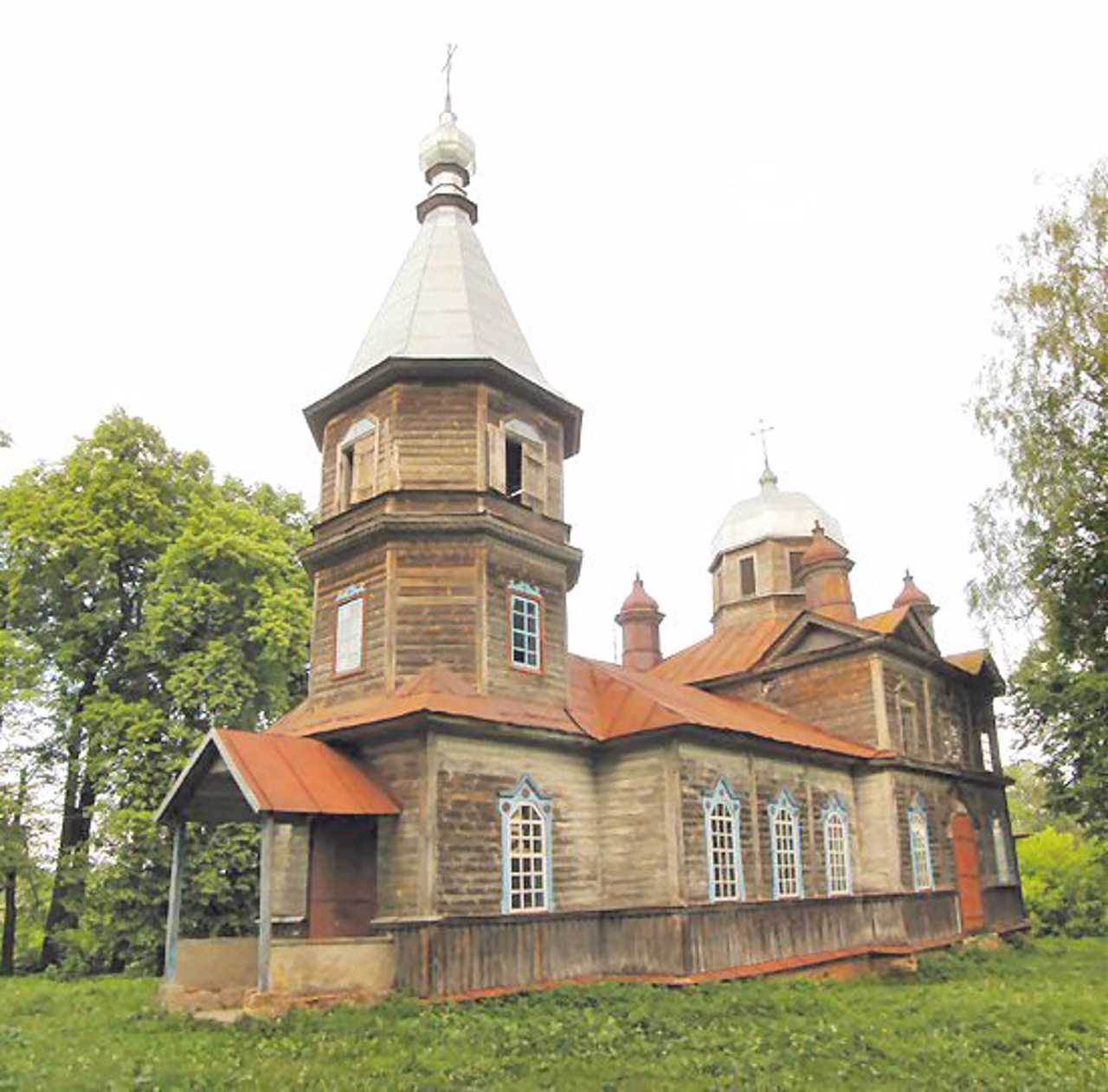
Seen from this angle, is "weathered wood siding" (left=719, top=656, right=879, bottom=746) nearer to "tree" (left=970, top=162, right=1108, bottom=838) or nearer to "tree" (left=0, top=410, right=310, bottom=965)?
"tree" (left=970, top=162, right=1108, bottom=838)

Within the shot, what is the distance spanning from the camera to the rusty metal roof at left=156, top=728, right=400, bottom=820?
44.0 ft

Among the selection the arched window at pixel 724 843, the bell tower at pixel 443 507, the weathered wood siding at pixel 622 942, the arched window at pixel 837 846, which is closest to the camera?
the weathered wood siding at pixel 622 942

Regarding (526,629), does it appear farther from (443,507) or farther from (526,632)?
(443,507)

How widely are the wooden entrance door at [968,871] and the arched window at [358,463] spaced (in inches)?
624

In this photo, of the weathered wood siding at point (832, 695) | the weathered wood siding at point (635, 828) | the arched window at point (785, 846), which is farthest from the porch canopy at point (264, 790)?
the weathered wood siding at point (832, 695)

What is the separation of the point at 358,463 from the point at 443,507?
2.24 meters

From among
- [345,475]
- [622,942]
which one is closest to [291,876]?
[622,942]

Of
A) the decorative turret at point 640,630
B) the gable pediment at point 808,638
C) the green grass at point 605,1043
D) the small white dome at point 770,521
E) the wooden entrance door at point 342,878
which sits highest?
the small white dome at point 770,521

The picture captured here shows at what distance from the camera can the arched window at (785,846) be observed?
18.4 metres

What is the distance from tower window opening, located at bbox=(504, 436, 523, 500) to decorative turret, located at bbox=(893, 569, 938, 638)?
1600 centimetres

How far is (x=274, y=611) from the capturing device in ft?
79.0

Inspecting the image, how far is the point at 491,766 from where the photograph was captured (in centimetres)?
1526

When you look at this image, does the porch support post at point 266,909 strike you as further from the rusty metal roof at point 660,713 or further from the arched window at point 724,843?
the arched window at point 724,843

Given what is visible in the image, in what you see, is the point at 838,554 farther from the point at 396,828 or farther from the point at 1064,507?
the point at 396,828
